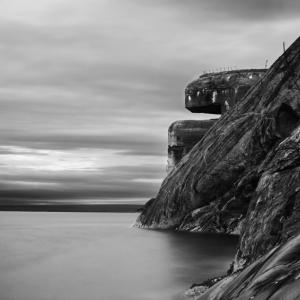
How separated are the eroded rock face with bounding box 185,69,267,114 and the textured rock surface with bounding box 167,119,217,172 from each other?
3.28 metres

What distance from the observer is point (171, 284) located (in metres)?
23.3

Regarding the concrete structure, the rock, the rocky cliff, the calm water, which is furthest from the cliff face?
the rock

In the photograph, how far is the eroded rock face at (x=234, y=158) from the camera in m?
44.1

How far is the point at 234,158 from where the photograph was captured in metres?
48.3

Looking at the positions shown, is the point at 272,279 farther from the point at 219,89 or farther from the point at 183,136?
the point at 219,89

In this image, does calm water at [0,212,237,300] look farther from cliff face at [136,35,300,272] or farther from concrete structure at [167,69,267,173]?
concrete structure at [167,69,267,173]

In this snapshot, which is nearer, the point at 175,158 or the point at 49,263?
the point at 49,263

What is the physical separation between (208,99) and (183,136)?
6.27 metres

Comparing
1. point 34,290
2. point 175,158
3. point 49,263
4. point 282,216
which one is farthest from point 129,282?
point 175,158

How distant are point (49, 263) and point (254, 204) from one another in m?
17.1

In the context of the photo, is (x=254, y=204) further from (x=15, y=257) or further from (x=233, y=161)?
(x=233, y=161)

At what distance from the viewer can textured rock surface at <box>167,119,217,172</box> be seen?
236 ft

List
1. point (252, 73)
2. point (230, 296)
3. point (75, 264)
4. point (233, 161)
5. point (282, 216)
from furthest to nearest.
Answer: point (252, 73) < point (233, 161) < point (75, 264) < point (282, 216) < point (230, 296)

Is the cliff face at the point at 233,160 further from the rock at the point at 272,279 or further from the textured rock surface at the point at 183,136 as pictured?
the rock at the point at 272,279
